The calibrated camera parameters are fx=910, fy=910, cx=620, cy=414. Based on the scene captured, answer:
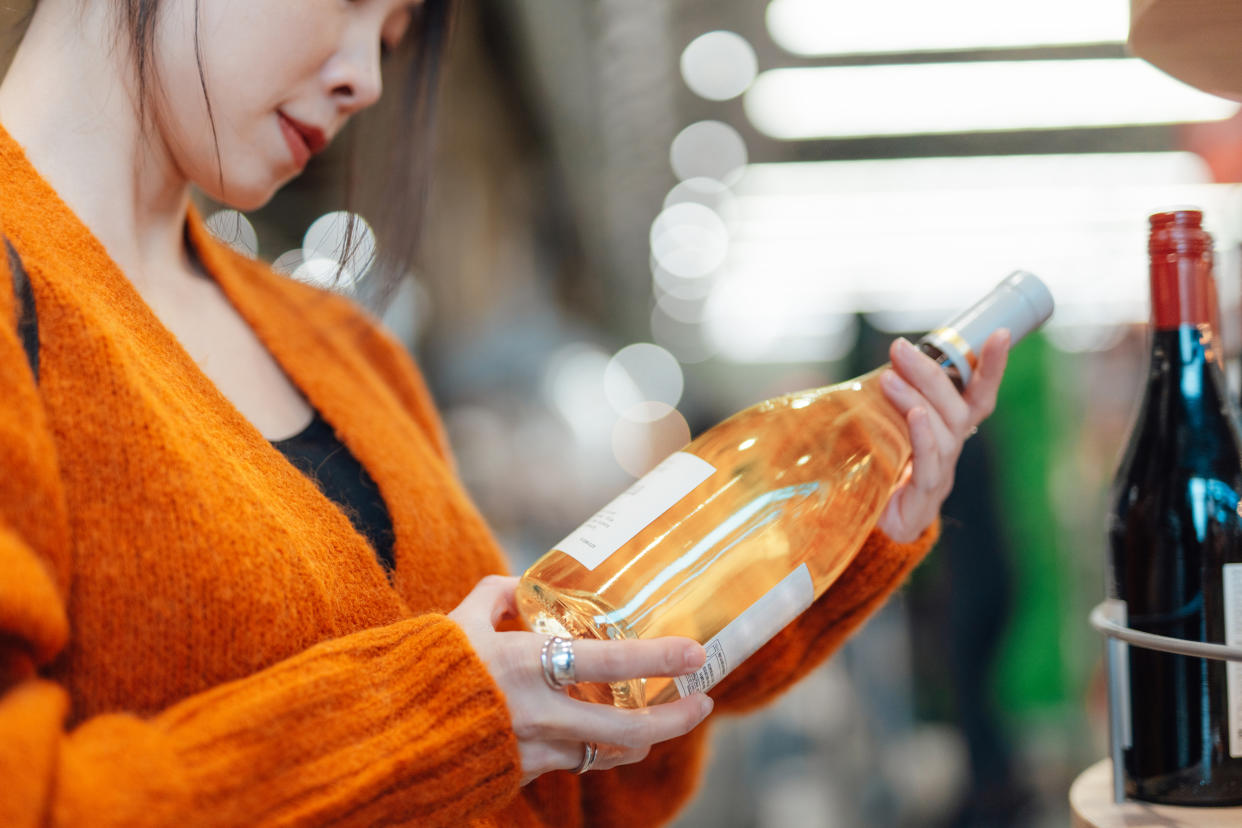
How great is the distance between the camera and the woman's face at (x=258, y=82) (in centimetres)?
58

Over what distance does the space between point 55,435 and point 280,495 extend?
0.44 ft

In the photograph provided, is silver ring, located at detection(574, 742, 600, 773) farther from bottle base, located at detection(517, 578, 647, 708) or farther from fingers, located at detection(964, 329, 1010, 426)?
fingers, located at detection(964, 329, 1010, 426)

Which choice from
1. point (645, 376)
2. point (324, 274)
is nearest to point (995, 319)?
point (324, 274)

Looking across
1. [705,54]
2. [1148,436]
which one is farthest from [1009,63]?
[1148,436]

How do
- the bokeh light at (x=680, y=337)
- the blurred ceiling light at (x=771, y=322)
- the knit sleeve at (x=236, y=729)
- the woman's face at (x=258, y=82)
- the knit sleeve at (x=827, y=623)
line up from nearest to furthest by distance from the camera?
the knit sleeve at (x=236, y=729) < the woman's face at (x=258, y=82) < the knit sleeve at (x=827, y=623) < the blurred ceiling light at (x=771, y=322) < the bokeh light at (x=680, y=337)

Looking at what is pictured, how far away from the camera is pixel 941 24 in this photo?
9.46 ft

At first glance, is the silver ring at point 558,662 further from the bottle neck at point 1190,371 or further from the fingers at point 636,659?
the bottle neck at point 1190,371

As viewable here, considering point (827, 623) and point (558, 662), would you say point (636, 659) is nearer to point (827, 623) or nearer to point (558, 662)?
point (558, 662)

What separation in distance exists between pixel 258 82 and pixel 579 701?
446 mm

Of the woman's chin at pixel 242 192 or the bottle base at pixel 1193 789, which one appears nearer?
the bottle base at pixel 1193 789

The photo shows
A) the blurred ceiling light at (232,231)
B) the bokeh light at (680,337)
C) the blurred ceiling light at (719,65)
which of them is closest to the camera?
the blurred ceiling light at (232,231)

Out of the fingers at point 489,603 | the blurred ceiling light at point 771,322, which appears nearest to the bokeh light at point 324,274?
the fingers at point 489,603

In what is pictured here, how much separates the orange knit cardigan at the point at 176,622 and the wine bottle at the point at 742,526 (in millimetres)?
97

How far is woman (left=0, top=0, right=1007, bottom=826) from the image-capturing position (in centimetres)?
41
